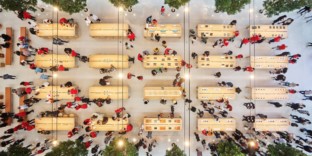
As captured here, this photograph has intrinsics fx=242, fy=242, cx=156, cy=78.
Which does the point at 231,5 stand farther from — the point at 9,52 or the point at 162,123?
the point at 9,52

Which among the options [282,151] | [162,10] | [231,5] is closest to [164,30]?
[162,10]

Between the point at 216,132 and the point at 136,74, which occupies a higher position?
the point at 136,74

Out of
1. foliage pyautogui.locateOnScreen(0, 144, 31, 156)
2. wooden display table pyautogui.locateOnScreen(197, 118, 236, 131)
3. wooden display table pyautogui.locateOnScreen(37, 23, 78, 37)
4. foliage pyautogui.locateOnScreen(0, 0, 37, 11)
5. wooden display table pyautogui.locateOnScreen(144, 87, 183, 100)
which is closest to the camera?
foliage pyautogui.locateOnScreen(0, 144, 31, 156)

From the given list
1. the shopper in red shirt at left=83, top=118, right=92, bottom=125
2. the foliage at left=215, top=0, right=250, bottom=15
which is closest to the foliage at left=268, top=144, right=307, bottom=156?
the foliage at left=215, top=0, right=250, bottom=15

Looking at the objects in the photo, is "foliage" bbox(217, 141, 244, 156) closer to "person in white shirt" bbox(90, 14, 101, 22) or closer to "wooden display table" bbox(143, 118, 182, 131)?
"wooden display table" bbox(143, 118, 182, 131)

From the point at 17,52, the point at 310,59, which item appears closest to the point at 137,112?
the point at 17,52

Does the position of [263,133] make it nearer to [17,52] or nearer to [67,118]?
[67,118]

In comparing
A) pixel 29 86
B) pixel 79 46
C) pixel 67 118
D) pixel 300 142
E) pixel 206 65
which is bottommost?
pixel 300 142
